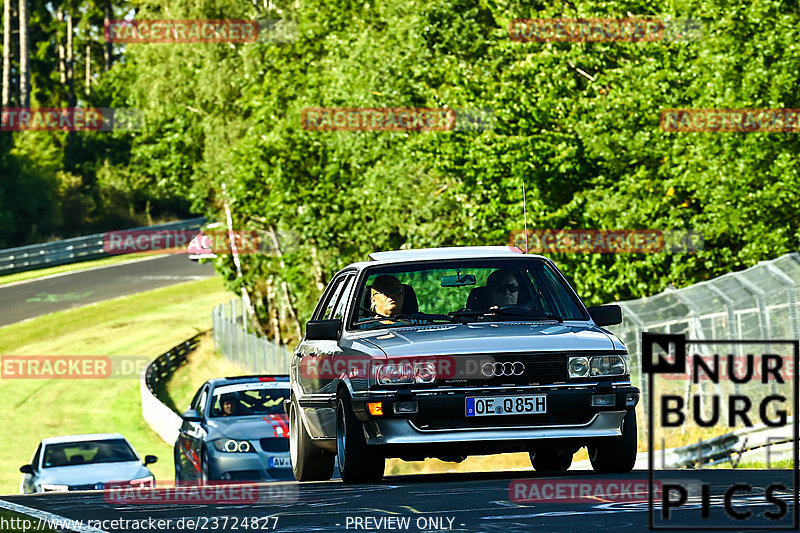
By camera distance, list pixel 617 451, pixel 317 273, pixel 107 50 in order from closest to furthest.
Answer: pixel 617 451, pixel 317 273, pixel 107 50

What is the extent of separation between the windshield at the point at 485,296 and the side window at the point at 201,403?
7754mm

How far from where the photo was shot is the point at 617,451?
1059cm

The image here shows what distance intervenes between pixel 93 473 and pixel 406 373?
14270mm

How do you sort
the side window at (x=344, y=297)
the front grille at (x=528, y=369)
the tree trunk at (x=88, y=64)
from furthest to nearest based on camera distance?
the tree trunk at (x=88, y=64), the side window at (x=344, y=297), the front grille at (x=528, y=369)

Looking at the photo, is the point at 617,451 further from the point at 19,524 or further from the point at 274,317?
the point at 274,317

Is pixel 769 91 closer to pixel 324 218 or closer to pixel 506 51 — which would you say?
pixel 506 51

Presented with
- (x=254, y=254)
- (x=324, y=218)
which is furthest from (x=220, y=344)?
(x=324, y=218)
